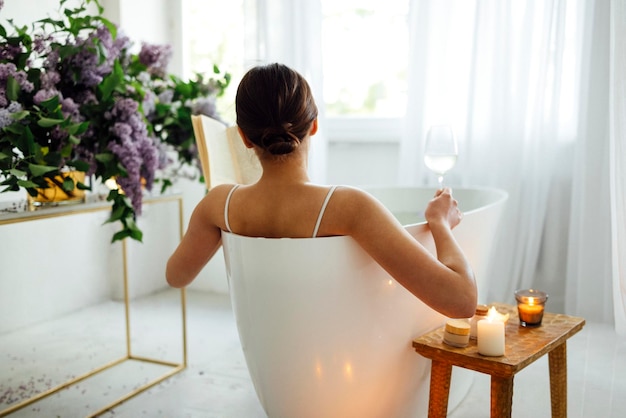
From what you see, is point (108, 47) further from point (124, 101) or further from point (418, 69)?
point (418, 69)

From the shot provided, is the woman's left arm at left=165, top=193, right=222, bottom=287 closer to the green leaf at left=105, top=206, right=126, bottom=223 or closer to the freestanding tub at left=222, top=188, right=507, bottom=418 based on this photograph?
the freestanding tub at left=222, top=188, right=507, bottom=418

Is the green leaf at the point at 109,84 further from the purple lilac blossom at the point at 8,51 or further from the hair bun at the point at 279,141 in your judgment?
the hair bun at the point at 279,141

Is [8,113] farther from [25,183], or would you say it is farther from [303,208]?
[303,208]

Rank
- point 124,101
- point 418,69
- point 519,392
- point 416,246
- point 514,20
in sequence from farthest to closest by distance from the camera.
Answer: point 418,69, point 514,20, point 519,392, point 124,101, point 416,246

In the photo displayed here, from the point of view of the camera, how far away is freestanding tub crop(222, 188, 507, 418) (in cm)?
152

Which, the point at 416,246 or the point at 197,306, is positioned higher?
the point at 416,246

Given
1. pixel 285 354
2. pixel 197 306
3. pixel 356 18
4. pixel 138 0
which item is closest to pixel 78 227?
pixel 197 306

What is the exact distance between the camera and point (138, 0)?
355cm

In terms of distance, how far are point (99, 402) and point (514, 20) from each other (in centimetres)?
240

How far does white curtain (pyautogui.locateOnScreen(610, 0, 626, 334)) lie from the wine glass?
3.61 ft

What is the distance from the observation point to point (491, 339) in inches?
59.5

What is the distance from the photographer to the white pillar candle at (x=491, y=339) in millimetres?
1509

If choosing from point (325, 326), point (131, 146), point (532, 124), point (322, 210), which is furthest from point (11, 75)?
point (532, 124)

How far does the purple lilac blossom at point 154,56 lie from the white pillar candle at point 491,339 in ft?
5.12
